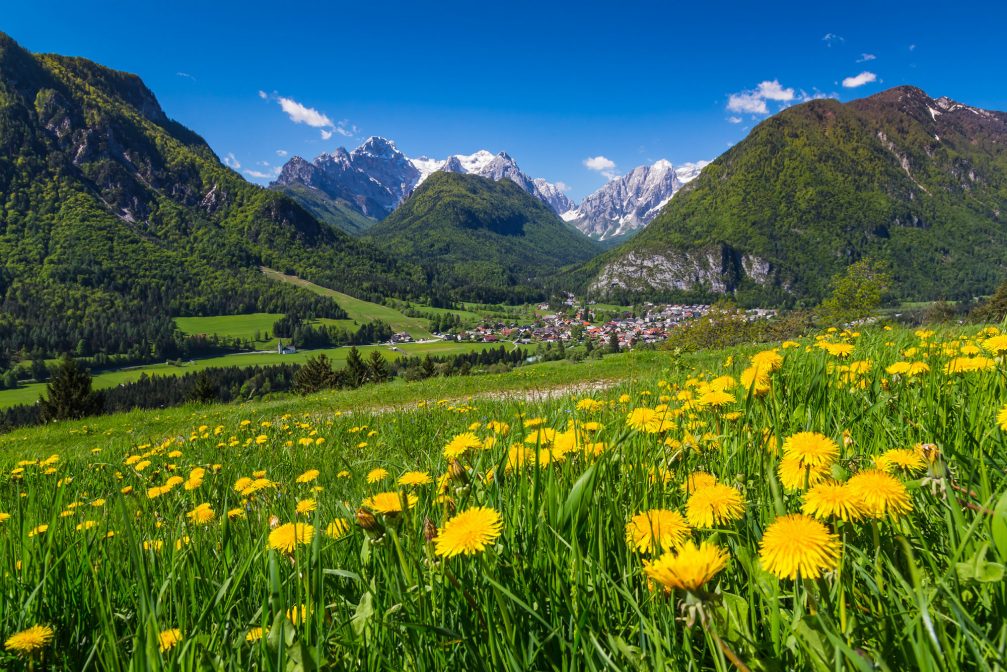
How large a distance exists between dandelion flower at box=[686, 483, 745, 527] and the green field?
107815 millimetres

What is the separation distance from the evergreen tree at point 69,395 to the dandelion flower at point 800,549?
29.1m

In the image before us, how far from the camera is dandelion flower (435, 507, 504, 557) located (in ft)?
3.16

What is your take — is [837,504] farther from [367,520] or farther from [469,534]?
[367,520]

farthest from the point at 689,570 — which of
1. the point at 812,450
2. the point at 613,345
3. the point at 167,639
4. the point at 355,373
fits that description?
the point at 613,345

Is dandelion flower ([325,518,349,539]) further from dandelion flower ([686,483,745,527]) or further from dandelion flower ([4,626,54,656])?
dandelion flower ([686,483,745,527])

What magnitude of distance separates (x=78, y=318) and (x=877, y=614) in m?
198


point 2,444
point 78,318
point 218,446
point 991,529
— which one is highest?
point 78,318

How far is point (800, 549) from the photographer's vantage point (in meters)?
0.78

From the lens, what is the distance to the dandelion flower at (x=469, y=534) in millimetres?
964

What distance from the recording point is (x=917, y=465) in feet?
3.72

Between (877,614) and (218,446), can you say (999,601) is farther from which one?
(218,446)

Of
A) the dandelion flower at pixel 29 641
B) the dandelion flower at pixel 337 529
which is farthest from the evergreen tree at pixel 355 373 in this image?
the dandelion flower at pixel 29 641

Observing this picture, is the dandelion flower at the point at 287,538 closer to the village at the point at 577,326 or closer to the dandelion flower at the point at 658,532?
the dandelion flower at the point at 658,532

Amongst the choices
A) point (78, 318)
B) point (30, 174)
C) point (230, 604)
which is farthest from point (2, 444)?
point (30, 174)
